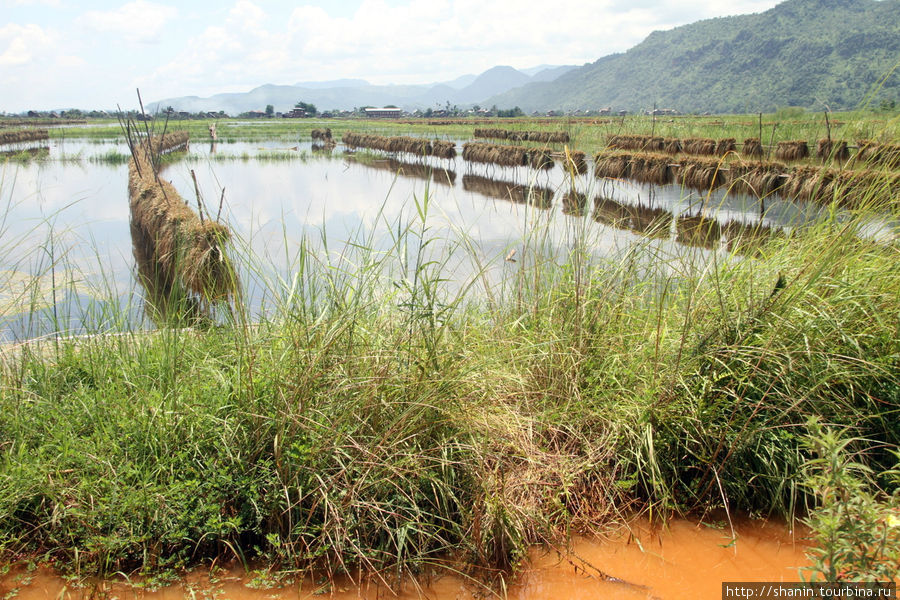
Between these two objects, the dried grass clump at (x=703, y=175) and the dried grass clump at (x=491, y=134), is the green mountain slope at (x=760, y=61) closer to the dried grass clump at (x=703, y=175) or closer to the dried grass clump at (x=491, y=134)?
the dried grass clump at (x=491, y=134)

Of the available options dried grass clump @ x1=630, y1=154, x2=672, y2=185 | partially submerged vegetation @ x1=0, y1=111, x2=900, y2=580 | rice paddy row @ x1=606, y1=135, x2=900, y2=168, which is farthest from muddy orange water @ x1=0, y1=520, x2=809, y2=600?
dried grass clump @ x1=630, y1=154, x2=672, y2=185

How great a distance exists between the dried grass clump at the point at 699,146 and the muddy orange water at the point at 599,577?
16.3m

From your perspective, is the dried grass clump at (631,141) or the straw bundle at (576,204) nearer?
the straw bundle at (576,204)

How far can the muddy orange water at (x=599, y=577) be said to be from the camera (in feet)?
6.19

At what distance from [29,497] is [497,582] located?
1.73 meters

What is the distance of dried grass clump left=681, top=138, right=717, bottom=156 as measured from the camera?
1647 cm

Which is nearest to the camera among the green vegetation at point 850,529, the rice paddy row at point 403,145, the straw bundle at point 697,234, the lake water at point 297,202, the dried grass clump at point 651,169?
the green vegetation at point 850,529

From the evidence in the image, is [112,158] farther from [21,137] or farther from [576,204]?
[576,204]

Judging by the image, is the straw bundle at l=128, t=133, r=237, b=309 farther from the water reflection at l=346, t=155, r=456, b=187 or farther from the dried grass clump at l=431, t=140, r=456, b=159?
Result: the dried grass clump at l=431, t=140, r=456, b=159

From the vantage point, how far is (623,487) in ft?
7.45

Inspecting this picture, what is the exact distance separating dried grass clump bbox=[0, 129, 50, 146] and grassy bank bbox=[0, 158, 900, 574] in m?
31.7

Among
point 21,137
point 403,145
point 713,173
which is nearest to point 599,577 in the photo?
point 713,173

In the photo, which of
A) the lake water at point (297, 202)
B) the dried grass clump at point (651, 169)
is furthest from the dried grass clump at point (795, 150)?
the dried grass clump at point (651, 169)

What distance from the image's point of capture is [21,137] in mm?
28016
